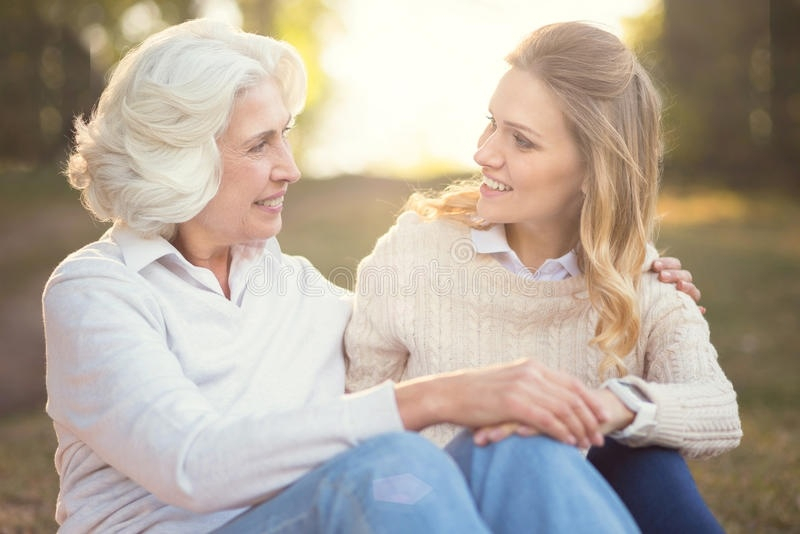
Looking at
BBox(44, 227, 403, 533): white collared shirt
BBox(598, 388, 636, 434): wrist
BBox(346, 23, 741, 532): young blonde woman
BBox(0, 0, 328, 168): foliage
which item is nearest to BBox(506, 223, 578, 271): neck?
BBox(346, 23, 741, 532): young blonde woman

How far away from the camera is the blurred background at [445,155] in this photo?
201 inches

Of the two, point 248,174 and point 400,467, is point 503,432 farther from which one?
point 248,174

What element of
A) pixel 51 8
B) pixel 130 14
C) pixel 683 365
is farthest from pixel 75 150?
pixel 130 14

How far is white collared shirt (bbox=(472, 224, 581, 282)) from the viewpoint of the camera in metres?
2.80

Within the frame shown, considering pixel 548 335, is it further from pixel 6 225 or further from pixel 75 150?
pixel 6 225

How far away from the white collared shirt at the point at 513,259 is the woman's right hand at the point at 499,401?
77cm

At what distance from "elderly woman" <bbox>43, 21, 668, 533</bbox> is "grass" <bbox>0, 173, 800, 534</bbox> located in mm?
1310

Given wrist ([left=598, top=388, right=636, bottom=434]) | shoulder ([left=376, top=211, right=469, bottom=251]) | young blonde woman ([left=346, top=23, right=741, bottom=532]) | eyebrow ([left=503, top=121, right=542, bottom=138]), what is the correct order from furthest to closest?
shoulder ([left=376, top=211, right=469, bottom=251]) → eyebrow ([left=503, top=121, right=542, bottom=138]) → young blonde woman ([left=346, top=23, right=741, bottom=532]) → wrist ([left=598, top=388, right=636, bottom=434])

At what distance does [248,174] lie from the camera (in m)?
2.60

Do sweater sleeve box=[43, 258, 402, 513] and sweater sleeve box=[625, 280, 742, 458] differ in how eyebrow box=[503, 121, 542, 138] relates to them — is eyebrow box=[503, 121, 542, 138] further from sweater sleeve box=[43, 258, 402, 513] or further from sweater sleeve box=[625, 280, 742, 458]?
sweater sleeve box=[43, 258, 402, 513]

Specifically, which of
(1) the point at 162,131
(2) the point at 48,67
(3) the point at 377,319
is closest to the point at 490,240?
(3) the point at 377,319

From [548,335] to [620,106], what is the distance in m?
0.68

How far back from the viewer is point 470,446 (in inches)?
83.7

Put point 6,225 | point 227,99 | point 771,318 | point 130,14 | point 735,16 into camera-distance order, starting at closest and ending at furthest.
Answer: point 227,99
point 771,318
point 6,225
point 735,16
point 130,14
